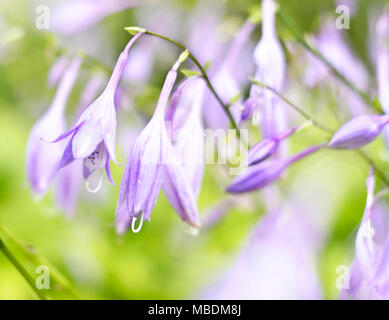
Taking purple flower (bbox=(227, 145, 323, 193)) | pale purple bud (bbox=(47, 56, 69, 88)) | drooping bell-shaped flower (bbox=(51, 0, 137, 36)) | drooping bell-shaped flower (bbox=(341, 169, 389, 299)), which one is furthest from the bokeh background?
drooping bell-shaped flower (bbox=(341, 169, 389, 299))

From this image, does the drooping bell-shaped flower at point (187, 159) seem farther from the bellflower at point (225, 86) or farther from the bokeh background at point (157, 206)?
the bokeh background at point (157, 206)

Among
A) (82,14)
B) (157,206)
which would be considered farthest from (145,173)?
(157,206)

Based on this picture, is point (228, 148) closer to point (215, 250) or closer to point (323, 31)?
point (323, 31)

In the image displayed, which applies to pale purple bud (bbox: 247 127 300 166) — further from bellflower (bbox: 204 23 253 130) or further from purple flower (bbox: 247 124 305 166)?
bellflower (bbox: 204 23 253 130)

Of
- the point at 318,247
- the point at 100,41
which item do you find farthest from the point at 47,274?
the point at 100,41

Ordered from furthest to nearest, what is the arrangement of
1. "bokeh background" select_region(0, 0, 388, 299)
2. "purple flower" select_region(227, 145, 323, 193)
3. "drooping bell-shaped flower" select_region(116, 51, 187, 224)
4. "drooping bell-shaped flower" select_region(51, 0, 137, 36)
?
1. "drooping bell-shaped flower" select_region(51, 0, 137, 36)
2. "bokeh background" select_region(0, 0, 388, 299)
3. "purple flower" select_region(227, 145, 323, 193)
4. "drooping bell-shaped flower" select_region(116, 51, 187, 224)

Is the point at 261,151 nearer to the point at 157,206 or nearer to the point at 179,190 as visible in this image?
the point at 179,190
